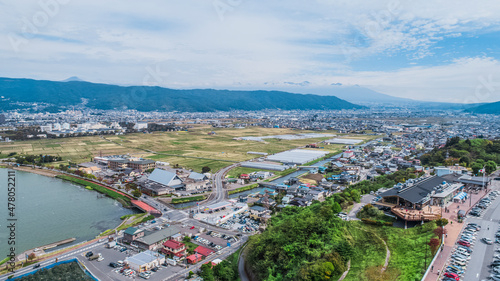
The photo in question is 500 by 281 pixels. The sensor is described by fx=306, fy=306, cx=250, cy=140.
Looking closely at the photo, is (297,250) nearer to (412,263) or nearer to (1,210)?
(412,263)

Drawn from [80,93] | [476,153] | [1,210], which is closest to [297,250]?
[1,210]

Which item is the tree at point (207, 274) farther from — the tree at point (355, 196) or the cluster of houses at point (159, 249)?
the tree at point (355, 196)

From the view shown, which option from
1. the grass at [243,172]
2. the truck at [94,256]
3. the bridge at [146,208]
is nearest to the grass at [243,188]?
the grass at [243,172]

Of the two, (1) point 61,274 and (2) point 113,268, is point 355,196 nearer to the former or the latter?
(2) point 113,268

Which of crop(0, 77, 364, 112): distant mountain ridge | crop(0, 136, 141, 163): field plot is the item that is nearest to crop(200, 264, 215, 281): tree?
crop(0, 136, 141, 163): field plot


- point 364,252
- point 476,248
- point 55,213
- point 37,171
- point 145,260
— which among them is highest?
point 476,248

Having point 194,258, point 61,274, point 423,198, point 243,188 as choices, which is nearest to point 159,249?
point 194,258

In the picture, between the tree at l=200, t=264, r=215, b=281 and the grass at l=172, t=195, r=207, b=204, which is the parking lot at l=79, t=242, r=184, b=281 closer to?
the tree at l=200, t=264, r=215, b=281
